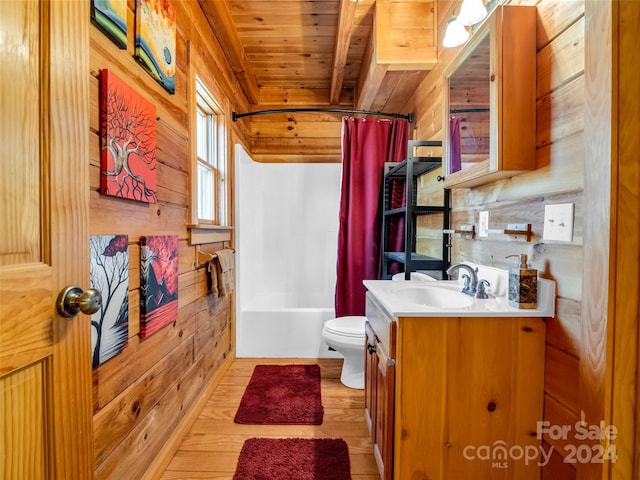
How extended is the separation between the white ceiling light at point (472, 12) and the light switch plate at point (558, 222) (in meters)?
0.91

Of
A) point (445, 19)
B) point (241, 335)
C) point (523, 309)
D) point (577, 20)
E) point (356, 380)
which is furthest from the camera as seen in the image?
point (241, 335)

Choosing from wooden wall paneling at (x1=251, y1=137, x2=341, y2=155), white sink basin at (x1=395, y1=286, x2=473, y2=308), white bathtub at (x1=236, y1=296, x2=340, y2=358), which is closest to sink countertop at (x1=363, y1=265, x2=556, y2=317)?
white sink basin at (x1=395, y1=286, x2=473, y2=308)

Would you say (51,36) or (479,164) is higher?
(51,36)

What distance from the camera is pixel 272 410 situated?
185 cm

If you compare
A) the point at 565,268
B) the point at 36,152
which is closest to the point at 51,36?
the point at 36,152

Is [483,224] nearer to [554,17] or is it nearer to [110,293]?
[554,17]

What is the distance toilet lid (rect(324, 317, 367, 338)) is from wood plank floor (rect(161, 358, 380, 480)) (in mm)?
404

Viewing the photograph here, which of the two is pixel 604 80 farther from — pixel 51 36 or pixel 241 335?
pixel 241 335

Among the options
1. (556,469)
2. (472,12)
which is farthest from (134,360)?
(472,12)

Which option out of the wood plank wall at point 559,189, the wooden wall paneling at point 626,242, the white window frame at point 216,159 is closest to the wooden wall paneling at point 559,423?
the wood plank wall at point 559,189

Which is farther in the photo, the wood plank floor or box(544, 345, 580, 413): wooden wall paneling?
the wood plank floor

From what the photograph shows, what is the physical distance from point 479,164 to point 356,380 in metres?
1.58

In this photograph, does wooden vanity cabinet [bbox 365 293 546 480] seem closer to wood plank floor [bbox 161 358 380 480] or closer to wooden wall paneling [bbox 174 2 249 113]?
wood plank floor [bbox 161 358 380 480]

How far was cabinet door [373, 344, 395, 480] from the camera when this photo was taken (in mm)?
1057
